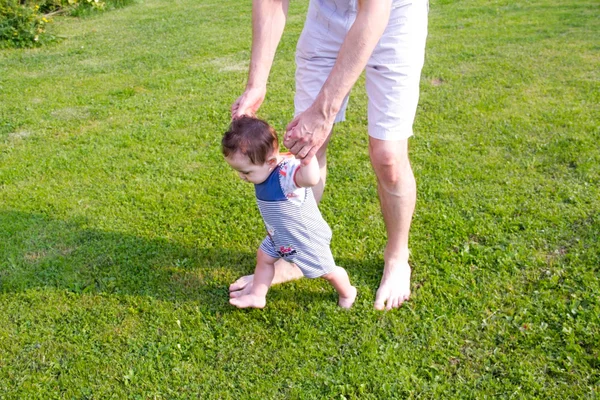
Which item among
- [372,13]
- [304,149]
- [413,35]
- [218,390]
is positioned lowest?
[218,390]

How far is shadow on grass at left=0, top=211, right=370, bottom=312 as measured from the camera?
299cm

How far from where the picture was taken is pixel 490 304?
107 inches

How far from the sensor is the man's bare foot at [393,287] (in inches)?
110

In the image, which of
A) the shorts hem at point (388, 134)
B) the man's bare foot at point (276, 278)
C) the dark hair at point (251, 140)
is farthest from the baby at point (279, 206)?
the shorts hem at point (388, 134)

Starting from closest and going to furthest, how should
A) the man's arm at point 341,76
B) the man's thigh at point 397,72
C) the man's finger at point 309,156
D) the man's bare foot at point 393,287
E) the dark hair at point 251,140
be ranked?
the man's arm at point 341,76
the man's finger at point 309,156
the dark hair at point 251,140
the man's thigh at point 397,72
the man's bare foot at point 393,287

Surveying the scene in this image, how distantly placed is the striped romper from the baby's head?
0.28ft

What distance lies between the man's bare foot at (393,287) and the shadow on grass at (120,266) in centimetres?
24

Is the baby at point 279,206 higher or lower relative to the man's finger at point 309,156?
lower

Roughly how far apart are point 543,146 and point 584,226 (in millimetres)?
1124

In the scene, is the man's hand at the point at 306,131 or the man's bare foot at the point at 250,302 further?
the man's bare foot at the point at 250,302

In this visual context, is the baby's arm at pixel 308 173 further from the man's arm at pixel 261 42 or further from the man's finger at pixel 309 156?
the man's arm at pixel 261 42

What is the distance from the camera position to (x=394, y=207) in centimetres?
274

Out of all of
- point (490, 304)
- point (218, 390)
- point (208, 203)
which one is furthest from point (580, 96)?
point (218, 390)

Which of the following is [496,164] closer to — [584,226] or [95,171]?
[584,226]
